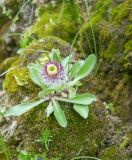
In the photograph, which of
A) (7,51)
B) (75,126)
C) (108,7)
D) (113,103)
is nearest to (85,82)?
(113,103)

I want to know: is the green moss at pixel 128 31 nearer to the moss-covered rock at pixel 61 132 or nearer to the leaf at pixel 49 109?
the moss-covered rock at pixel 61 132

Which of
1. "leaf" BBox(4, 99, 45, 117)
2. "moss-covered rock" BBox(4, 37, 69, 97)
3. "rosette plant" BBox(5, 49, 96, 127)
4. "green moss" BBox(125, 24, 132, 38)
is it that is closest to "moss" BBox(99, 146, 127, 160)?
"rosette plant" BBox(5, 49, 96, 127)

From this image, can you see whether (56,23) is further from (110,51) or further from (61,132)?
(61,132)

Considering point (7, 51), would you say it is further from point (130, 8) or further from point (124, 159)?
point (124, 159)

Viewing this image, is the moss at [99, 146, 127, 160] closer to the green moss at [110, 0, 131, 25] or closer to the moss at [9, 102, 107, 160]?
the moss at [9, 102, 107, 160]

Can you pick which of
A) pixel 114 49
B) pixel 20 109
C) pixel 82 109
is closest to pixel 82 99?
pixel 82 109
